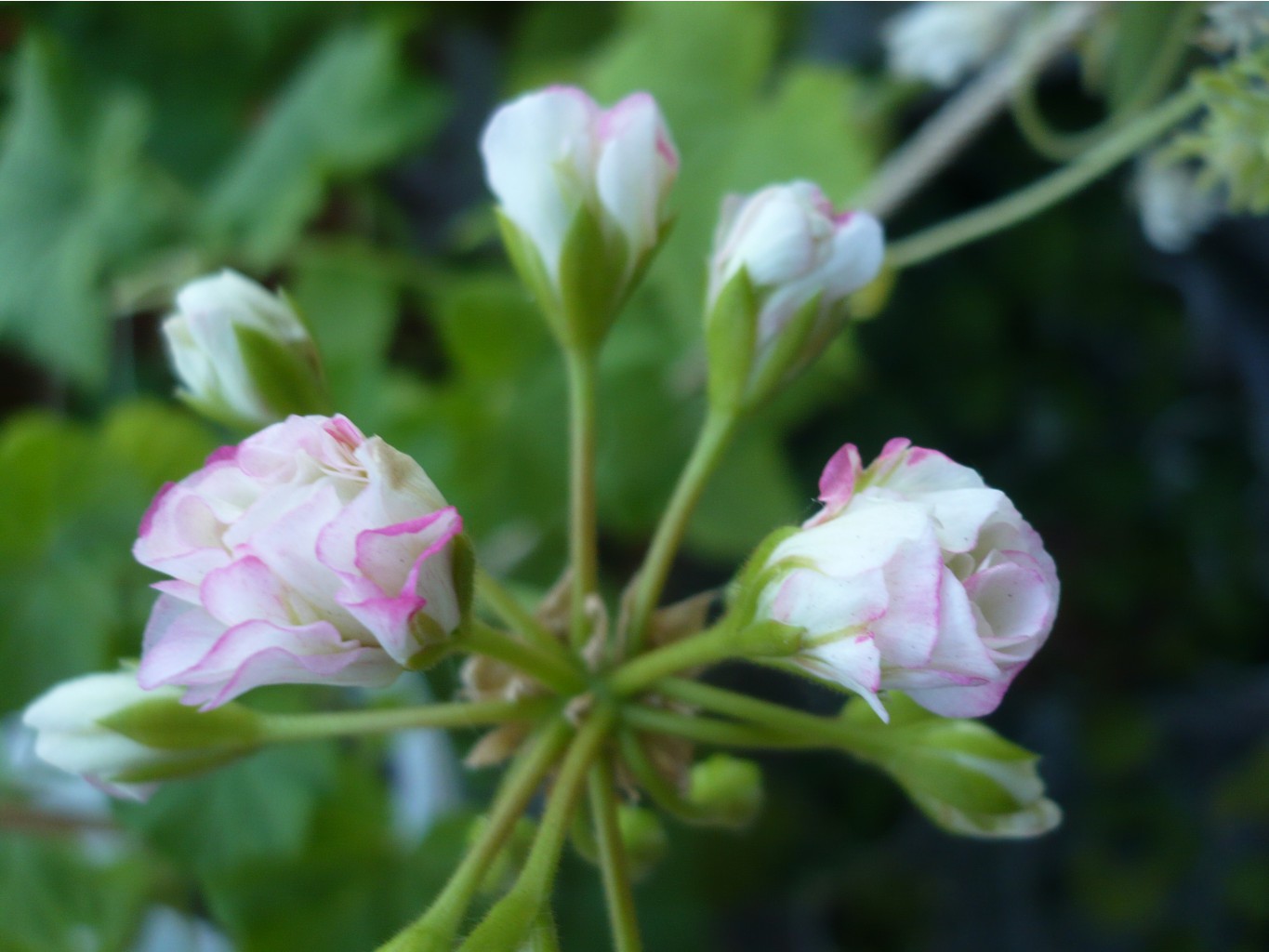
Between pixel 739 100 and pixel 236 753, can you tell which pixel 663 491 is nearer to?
pixel 739 100

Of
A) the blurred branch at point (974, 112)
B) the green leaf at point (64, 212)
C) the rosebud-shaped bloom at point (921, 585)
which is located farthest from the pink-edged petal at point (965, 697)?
the green leaf at point (64, 212)

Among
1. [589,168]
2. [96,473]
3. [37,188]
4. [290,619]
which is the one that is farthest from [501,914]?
[37,188]

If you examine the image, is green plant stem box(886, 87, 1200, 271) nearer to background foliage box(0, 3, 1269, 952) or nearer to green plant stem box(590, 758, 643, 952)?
background foliage box(0, 3, 1269, 952)

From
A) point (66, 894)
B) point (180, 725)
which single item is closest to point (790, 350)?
point (180, 725)

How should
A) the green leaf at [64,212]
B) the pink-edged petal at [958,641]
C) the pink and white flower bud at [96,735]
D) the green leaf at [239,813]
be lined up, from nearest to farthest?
the pink-edged petal at [958,641]
the pink and white flower bud at [96,735]
the green leaf at [239,813]
the green leaf at [64,212]

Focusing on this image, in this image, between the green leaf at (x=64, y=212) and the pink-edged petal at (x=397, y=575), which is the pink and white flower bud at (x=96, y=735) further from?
the green leaf at (x=64, y=212)

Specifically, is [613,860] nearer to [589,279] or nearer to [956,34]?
[589,279]
